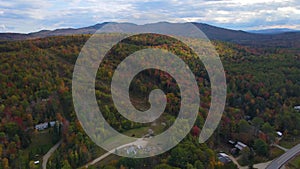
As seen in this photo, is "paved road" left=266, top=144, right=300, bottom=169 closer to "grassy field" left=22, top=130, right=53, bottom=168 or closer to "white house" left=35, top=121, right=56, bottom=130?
"grassy field" left=22, top=130, right=53, bottom=168

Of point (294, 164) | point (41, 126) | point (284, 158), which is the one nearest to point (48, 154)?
point (41, 126)

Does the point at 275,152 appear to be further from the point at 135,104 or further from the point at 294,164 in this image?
the point at 135,104

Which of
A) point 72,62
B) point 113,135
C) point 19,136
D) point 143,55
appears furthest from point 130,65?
point 19,136

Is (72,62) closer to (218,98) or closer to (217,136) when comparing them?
(218,98)

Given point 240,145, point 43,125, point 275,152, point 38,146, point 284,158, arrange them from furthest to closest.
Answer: point 43,125, point 240,145, point 275,152, point 284,158, point 38,146

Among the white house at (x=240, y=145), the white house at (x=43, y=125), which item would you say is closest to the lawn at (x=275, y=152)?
the white house at (x=240, y=145)

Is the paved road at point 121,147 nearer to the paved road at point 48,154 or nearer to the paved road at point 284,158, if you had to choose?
the paved road at point 48,154
